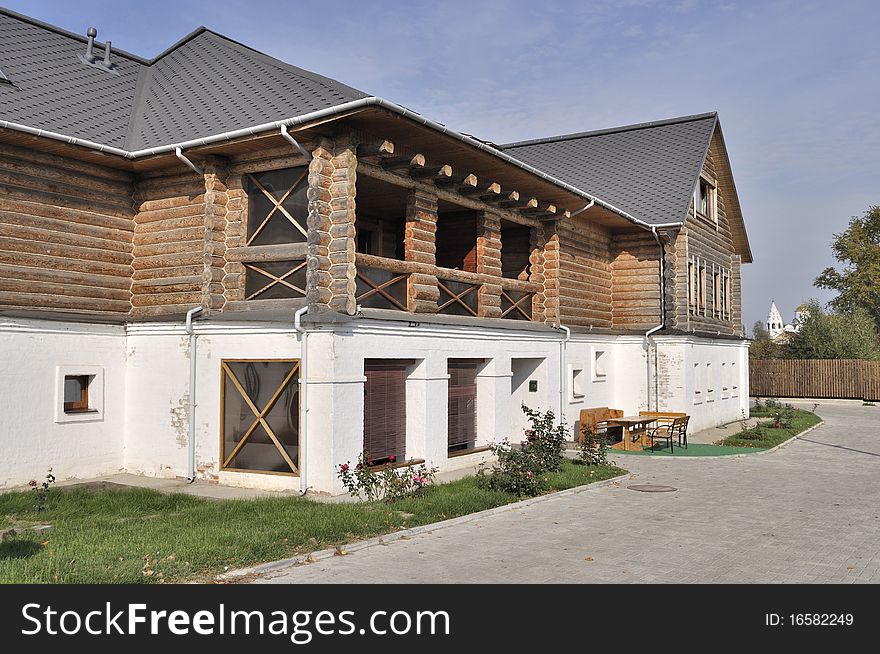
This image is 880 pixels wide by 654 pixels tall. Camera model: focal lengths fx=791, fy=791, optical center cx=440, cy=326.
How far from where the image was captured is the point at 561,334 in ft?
60.3

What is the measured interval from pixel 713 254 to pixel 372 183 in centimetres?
1417

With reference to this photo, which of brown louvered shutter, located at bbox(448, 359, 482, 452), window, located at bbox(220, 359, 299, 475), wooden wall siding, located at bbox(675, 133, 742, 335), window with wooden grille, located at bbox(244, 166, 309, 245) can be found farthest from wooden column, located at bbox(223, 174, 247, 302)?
wooden wall siding, located at bbox(675, 133, 742, 335)

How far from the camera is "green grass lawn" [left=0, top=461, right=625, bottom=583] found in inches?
290

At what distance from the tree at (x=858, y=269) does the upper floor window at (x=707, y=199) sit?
3229 cm

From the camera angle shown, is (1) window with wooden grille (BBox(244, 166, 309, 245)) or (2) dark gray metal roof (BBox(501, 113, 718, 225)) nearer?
(1) window with wooden grille (BBox(244, 166, 309, 245))

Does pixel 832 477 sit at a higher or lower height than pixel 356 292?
lower

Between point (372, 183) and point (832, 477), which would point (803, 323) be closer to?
point (832, 477)

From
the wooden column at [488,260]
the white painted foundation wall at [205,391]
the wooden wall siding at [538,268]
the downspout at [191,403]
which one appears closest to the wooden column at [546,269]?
the wooden wall siding at [538,268]

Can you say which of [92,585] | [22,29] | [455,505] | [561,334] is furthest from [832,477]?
[22,29]

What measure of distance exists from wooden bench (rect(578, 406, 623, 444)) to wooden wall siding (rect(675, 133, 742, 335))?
11.0ft

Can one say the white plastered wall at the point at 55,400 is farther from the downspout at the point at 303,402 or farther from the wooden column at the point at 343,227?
the wooden column at the point at 343,227

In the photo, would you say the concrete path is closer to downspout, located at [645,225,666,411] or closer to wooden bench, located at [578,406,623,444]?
wooden bench, located at [578,406,623,444]

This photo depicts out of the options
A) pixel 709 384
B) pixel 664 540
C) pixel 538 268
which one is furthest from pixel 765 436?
pixel 664 540

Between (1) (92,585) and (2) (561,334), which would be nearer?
(1) (92,585)
